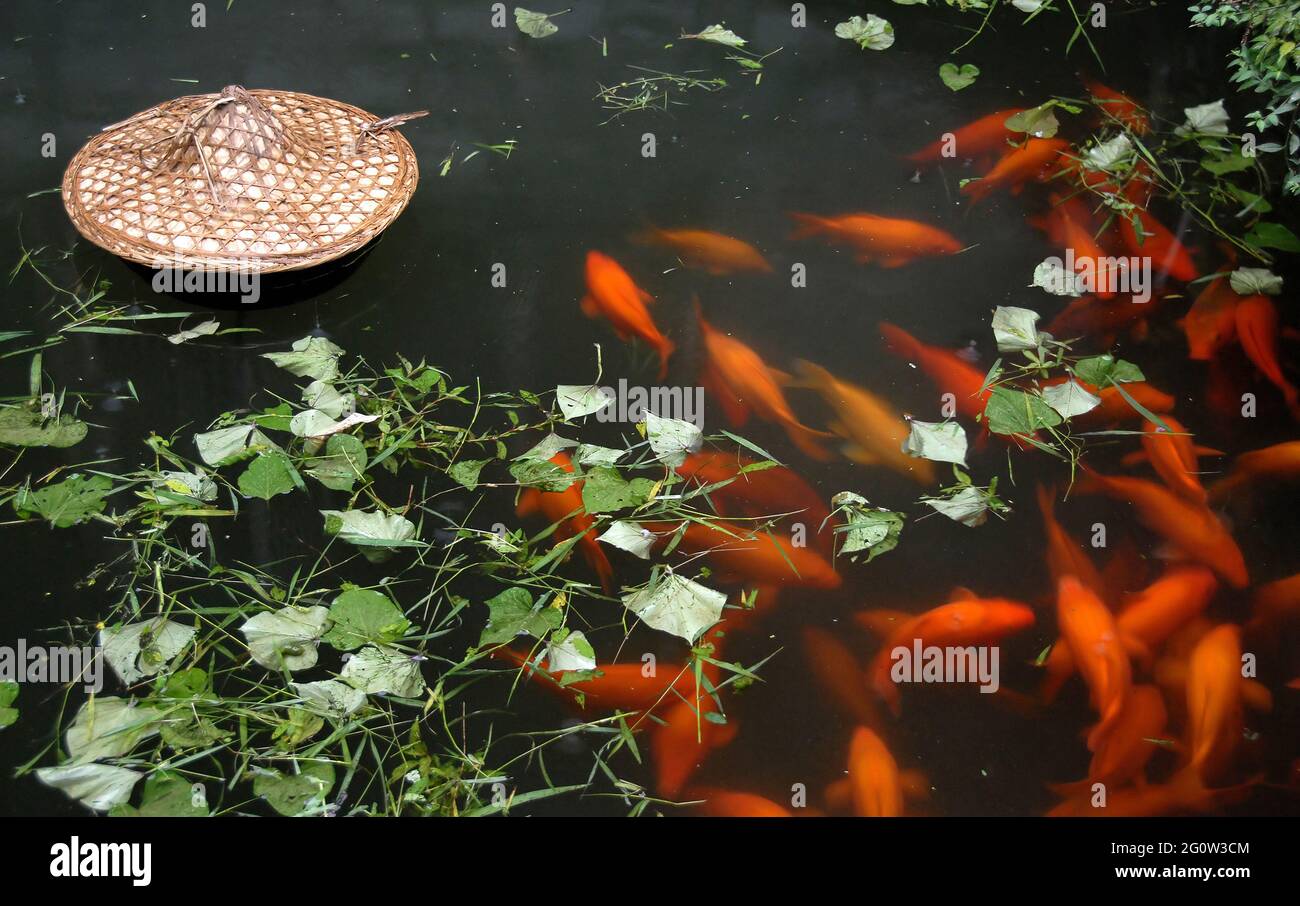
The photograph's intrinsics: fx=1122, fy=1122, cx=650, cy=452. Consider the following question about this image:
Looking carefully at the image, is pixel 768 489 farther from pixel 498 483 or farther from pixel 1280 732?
pixel 1280 732

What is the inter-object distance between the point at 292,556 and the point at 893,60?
73.3 inches

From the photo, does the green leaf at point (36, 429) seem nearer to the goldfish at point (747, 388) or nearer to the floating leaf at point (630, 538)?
the floating leaf at point (630, 538)

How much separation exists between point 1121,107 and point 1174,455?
0.98 m

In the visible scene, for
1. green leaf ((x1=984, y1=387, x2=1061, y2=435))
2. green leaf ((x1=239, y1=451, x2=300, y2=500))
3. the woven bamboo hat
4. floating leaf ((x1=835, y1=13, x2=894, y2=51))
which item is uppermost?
floating leaf ((x1=835, y1=13, x2=894, y2=51))

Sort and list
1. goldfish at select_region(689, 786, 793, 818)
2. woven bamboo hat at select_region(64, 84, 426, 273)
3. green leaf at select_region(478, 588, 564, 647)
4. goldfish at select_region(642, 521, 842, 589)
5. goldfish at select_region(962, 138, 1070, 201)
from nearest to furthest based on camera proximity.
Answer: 1. goldfish at select_region(689, 786, 793, 818)
2. green leaf at select_region(478, 588, 564, 647)
3. goldfish at select_region(642, 521, 842, 589)
4. woven bamboo hat at select_region(64, 84, 426, 273)
5. goldfish at select_region(962, 138, 1070, 201)

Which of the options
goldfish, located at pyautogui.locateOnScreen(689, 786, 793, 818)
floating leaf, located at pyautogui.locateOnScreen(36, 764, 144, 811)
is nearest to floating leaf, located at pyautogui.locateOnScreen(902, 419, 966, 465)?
goldfish, located at pyautogui.locateOnScreen(689, 786, 793, 818)

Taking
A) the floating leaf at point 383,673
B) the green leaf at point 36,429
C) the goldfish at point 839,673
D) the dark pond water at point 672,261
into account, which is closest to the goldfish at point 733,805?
the dark pond water at point 672,261

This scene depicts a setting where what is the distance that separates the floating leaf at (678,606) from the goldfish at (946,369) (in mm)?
664

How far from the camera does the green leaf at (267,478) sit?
2051mm

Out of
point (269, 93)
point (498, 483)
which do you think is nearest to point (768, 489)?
point (498, 483)

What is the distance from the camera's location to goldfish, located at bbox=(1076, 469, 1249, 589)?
208 centimetres

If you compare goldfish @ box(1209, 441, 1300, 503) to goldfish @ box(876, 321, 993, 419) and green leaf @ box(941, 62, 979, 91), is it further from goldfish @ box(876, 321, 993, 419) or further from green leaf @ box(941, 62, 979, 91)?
green leaf @ box(941, 62, 979, 91)

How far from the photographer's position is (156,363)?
2.22 m

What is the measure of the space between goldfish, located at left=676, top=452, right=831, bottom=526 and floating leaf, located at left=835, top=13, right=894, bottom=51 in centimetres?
126
